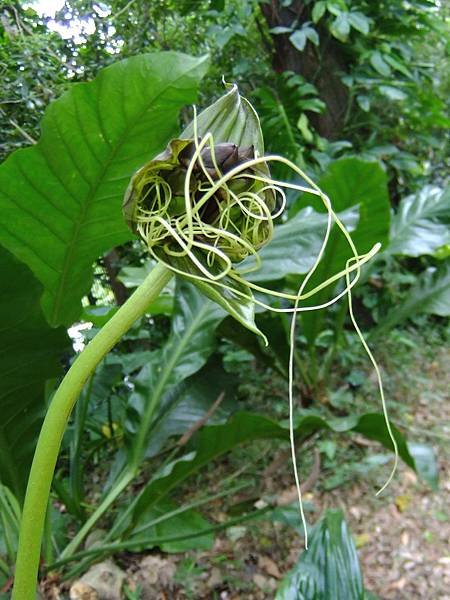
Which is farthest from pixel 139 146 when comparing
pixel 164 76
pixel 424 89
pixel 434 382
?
pixel 424 89

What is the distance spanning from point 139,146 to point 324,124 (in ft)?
4.61

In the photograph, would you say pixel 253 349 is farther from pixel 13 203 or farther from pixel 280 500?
pixel 13 203

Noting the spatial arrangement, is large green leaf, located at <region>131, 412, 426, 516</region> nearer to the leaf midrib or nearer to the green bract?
the leaf midrib

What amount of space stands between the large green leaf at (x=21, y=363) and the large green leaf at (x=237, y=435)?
0.22 metres

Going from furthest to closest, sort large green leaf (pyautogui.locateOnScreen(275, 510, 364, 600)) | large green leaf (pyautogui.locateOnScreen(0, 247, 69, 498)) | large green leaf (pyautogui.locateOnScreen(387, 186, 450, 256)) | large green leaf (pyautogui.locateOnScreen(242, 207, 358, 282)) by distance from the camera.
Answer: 1. large green leaf (pyautogui.locateOnScreen(387, 186, 450, 256))
2. large green leaf (pyautogui.locateOnScreen(242, 207, 358, 282))
3. large green leaf (pyautogui.locateOnScreen(275, 510, 364, 600))
4. large green leaf (pyautogui.locateOnScreen(0, 247, 69, 498))

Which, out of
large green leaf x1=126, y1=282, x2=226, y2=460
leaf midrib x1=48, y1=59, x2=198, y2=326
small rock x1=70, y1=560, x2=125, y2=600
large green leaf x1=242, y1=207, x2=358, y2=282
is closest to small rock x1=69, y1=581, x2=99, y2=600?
small rock x1=70, y1=560, x2=125, y2=600

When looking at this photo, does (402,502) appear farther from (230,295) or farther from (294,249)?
(230,295)

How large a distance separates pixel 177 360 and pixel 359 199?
0.52 meters

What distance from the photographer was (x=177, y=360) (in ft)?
3.53

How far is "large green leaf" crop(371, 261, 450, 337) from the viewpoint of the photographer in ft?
4.99

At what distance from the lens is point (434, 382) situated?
5.51 feet

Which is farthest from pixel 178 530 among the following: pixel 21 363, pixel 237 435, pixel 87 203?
pixel 87 203

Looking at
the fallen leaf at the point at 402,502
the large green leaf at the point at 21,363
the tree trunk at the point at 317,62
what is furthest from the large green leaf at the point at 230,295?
the tree trunk at the point at 317,62

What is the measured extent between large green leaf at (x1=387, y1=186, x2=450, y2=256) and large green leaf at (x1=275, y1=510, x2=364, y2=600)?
0.84 metres
